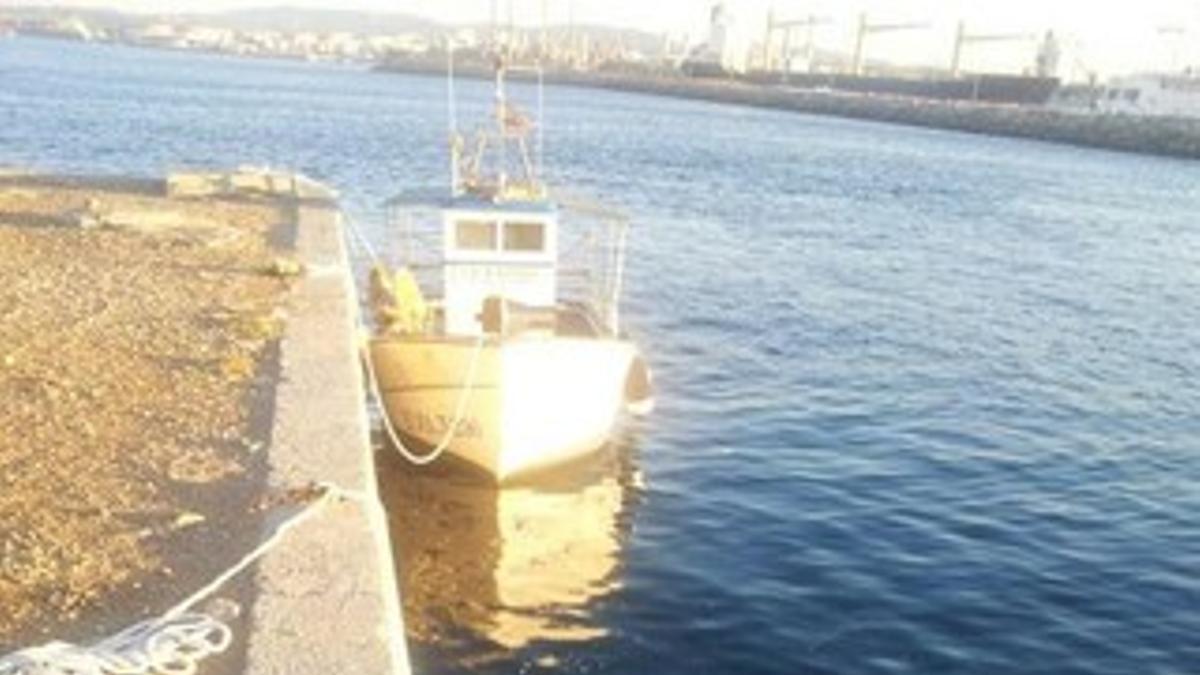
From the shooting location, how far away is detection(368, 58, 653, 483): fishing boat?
16.7 metres

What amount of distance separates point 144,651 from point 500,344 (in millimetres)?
8838

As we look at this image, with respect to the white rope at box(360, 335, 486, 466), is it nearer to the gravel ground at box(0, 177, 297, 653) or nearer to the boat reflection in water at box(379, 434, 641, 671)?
the boat reflection in water at box(379, 434, 641, 671)

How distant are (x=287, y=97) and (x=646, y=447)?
401ft

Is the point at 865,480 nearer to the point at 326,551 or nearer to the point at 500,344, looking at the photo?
the point at 500,344

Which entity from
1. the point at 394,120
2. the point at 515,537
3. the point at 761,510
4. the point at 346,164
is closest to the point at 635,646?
the point at 515,537

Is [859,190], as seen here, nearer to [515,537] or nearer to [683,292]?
[683,292]

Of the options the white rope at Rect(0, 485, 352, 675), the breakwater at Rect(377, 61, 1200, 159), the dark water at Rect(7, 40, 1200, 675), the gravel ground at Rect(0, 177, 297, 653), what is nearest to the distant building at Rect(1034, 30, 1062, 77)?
the breakwater at Rect(377, 61, 1200, 159)

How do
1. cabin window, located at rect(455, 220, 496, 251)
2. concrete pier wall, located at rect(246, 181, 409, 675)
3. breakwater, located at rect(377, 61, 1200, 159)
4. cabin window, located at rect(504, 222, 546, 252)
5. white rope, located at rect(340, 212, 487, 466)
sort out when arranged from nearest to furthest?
concrete pier wall, located at rect(246, 181, 409, 675)
white rope, located at rect(340, 212, 487, 466)
cabin window, located at rect(455, 220, 496, 251)
cabin window, located at rect(504, 222, 546, 252)
breakwater, located at rect(377, 61, 1200, 159)

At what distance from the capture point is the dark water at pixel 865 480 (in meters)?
13.2

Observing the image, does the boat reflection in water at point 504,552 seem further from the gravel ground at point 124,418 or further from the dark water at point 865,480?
the gravel ground at point 124,418

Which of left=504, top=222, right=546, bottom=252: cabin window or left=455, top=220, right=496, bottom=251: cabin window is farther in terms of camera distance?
left=504, top=222, right=546, bottom=252: cabin window

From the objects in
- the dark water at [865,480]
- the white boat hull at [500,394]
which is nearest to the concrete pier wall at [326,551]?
the white boat hull at [500,394]

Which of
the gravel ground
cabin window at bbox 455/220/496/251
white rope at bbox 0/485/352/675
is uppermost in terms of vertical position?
cabin window at bbox 455/220/496/251

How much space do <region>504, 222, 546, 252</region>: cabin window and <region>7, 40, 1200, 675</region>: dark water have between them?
329 cm
